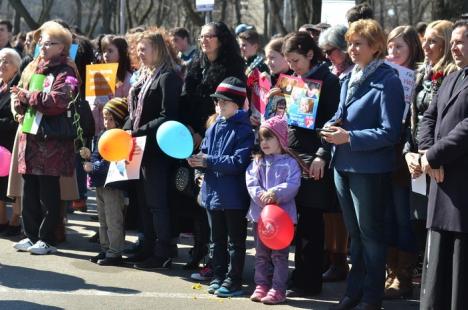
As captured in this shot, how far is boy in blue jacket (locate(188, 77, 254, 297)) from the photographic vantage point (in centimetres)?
651

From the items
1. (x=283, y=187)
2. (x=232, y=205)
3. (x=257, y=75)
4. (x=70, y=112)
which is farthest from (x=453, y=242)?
(x=70, y=112)

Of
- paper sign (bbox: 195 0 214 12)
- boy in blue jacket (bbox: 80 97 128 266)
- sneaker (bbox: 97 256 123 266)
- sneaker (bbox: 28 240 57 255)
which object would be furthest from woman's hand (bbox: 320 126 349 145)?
paper sign (bbox: 195 0 214 12)

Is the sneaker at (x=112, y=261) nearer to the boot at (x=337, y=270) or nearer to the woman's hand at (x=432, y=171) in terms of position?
the boot at (x=337, y=270)

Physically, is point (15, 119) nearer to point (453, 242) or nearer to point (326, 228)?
point (326, 228)

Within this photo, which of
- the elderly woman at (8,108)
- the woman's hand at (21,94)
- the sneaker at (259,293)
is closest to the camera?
the sneaker at (259,293)

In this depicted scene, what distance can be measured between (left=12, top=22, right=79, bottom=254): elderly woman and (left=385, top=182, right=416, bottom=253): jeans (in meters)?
3.28

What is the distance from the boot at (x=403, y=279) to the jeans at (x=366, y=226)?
0.58 meters

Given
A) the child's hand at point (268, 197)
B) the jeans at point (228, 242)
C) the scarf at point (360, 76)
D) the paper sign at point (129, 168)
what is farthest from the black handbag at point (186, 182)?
the scarf at point (360, 76)

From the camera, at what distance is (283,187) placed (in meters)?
6.21

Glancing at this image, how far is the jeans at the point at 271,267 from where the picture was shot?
640 centimetres

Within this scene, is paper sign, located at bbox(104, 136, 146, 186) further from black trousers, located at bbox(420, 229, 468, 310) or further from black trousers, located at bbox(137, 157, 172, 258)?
black trousers, located at bbox(420, 229, 468, 310)

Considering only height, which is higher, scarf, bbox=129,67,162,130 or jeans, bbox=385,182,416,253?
scarf, bbox=129,67,162,130

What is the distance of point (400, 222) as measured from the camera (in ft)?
21.5

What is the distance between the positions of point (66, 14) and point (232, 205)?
6195 cm
